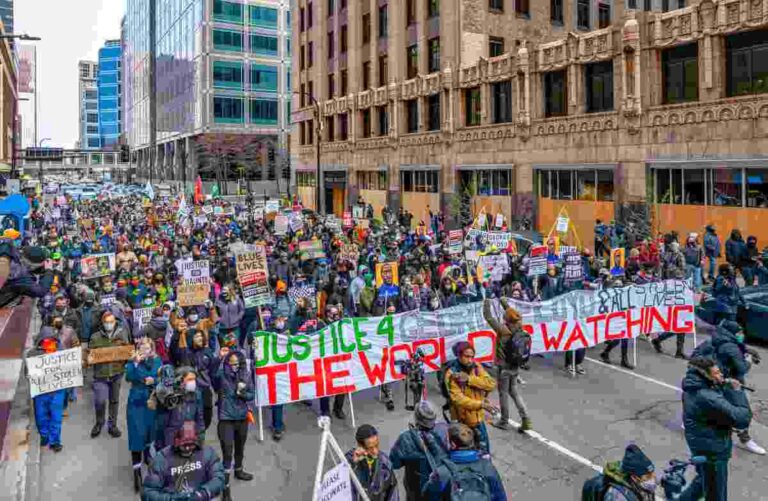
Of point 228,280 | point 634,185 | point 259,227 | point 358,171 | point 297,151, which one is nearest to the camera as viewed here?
point 228,280

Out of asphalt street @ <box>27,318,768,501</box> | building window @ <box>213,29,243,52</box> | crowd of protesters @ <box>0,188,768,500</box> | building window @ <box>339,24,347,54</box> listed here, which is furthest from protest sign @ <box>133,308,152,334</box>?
building window @ <box>213,29,243,52</box>

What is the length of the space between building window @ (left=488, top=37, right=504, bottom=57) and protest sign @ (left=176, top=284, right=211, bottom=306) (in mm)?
30286

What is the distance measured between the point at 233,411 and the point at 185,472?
7.01 ft

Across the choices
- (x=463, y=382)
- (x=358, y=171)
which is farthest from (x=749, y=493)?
(x=358, y=171)

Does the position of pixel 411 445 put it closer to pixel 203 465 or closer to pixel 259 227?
pixel 203 465

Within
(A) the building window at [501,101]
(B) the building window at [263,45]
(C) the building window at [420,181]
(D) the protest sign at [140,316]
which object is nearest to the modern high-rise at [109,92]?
(B) the building window at [263,45]

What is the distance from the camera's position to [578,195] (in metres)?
29.7

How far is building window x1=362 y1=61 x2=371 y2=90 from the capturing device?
A: 156ft

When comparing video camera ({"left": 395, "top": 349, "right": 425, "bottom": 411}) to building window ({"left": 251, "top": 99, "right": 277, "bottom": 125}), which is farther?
building window ({"left": 251, "top": 99, "right": 277, "bottom": 125})

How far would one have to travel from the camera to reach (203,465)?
579cm

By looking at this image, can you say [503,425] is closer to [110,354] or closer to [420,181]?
[110,354]

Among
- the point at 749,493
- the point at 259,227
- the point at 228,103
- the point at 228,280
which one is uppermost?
the point at 228,103

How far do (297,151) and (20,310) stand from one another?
40695 millimetres

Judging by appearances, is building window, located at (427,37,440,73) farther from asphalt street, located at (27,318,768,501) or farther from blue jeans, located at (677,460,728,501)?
blue jeans, located at (677,460,728,501)
